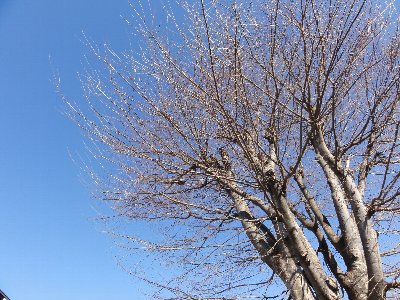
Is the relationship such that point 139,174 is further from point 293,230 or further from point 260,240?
point 293,230

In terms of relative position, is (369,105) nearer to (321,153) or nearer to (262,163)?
(321,153)

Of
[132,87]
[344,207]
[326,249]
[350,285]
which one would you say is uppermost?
[132,87]

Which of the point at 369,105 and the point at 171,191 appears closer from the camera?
the point at 369,105

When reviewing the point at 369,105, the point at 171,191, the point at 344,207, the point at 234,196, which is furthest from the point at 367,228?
the point at 171,191

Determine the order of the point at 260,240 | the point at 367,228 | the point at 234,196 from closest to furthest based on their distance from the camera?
1. the point at 367,228
2. the point at 260,240
3. the point at 234,196

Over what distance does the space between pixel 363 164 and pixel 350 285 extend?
4.60 feet

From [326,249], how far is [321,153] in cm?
97

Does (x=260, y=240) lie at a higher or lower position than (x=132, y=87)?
lower

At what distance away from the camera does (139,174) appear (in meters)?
4.78

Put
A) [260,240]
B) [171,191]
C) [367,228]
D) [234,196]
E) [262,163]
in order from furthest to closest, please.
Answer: [171,191] → [234,196] → [260,240] → [262,163] → [367,228]

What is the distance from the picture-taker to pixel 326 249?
152 inches

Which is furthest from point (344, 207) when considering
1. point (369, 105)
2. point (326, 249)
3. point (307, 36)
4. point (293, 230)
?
point (307, 36)

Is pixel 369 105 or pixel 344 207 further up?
pixel 369 105

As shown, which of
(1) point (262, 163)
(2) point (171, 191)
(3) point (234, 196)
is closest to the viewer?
(1) point (262, 163)
